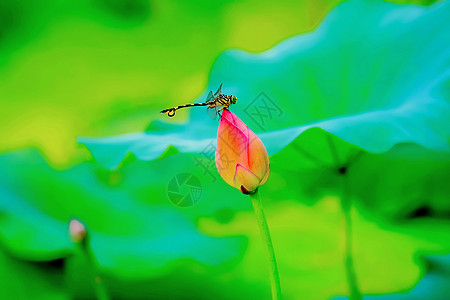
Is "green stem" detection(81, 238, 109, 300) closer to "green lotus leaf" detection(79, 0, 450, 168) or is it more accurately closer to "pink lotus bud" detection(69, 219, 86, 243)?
"pink lotus bud" detection(69, 219, 86, 243)

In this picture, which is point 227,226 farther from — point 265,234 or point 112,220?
point 265,234

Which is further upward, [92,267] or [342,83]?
[342,83]

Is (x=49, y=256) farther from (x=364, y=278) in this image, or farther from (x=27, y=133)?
(x=27, y=133)

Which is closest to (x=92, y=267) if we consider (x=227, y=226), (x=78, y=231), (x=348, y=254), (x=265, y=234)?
(x=78, y=231)

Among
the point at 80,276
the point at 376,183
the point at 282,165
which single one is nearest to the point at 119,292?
the point at 80,276

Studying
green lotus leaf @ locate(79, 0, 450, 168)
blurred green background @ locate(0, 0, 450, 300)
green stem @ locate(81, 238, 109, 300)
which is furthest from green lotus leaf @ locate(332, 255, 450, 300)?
green stem @ locate(81, 238, 109, 300)
